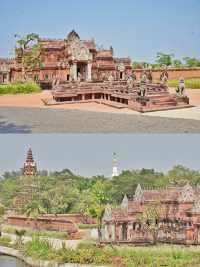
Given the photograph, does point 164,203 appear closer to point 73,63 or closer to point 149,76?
point 149,76

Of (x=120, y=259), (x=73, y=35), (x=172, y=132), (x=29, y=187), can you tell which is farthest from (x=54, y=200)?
(x=172, y=132)

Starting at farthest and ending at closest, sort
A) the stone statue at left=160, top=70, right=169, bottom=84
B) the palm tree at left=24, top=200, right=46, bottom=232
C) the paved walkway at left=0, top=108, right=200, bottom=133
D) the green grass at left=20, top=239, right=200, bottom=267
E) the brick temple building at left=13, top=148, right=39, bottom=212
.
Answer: the palm tree at left=24, top=200, right=46, bottom=232 → the brick temple building at left=13, top=148, right=39, bottom=212 → the stone statue at left=160, top=70, right=169, bottom=84 → the green grass at left=20, top=239, right=200, bottom=267 → the paved walkway at left=0, top=108, right=200, bottom=133

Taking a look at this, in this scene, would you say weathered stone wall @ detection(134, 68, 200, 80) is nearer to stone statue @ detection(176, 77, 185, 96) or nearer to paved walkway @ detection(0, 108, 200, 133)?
stone statue @ detection(176, 77, 185, 96)

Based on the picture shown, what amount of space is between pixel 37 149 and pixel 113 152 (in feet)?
3.47

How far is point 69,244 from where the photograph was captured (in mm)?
10945

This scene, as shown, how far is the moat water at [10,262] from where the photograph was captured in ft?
38.0

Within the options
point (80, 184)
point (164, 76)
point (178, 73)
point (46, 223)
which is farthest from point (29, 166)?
point (178, 73)

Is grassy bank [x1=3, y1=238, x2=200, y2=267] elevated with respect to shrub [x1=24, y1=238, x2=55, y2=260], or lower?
elevated

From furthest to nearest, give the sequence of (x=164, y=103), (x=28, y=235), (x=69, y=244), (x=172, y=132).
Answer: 1. (x=28, y=235)
2. (x=69, y=244)
3. (x=164, y=103)
4. (x=172, y=132)

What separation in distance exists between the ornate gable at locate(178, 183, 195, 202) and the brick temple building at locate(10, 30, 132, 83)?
2.05 meters

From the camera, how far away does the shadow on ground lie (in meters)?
8.36

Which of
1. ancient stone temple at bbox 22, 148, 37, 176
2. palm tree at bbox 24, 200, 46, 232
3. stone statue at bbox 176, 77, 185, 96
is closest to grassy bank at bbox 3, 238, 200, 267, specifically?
ancient stone temple at bbox 22, 148, 37, 176

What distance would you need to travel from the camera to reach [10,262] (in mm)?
11867

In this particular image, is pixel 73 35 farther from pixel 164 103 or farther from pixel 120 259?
pixel 120 259
